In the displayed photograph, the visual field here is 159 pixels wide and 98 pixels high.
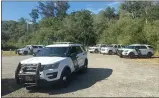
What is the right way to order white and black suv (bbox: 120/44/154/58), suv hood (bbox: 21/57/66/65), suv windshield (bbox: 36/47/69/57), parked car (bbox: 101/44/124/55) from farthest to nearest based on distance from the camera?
parked car (bbox: 101/44/124/55) < white and black suv (bbox: 120/44/154/58) < suv windshield (bbox: 36/47/69/57) < suv hood (bbox: 21/57/66/65)

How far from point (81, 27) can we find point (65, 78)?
53.7 feet

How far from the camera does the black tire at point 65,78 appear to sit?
10.8m

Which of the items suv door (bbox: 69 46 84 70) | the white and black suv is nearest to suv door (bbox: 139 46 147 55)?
the white and black suv

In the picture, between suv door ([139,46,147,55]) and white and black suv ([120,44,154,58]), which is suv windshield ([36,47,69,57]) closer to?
white and black suv ([120,44,154,58])

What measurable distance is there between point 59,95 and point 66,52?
9.77 feet

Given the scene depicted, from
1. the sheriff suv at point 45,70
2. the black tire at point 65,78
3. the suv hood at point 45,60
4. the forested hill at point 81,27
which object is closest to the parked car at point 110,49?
the forested hill at point 81,27

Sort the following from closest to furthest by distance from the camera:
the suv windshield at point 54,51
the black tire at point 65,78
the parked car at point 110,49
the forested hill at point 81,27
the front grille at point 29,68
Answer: the front grille at point 29,68 < the black tire at point 65,78 < the suv windshield at point 54,51 < the forested hill at point 81,27 < the parked car at point 110,49

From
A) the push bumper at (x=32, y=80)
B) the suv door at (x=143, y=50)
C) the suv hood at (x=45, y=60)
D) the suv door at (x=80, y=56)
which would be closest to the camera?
the push bumper at (x=32, y=80)

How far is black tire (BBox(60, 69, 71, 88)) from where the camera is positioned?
10820 mm

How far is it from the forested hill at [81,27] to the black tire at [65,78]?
4923 millimetres

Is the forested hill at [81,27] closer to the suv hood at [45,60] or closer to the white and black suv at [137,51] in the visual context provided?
the white and black suv at [137,51]

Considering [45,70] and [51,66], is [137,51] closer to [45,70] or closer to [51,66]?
[51,66]

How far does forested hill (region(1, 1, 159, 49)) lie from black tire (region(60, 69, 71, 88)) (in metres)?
4.92

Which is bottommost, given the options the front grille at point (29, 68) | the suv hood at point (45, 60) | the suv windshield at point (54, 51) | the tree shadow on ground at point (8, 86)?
the tree shadow on ground at point (8, 86)
